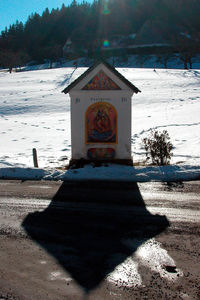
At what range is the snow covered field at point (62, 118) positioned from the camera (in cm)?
1562

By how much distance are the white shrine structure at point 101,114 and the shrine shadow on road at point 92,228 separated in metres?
3.04

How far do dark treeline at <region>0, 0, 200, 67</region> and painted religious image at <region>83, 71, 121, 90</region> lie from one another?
78050 millimetres

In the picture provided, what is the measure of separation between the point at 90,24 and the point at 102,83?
360ft

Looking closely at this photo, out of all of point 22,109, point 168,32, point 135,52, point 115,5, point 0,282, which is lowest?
point 0,282

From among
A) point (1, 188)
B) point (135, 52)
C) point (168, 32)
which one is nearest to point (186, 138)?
point (1, 188)

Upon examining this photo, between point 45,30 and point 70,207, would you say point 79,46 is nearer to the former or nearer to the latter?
point 45,30

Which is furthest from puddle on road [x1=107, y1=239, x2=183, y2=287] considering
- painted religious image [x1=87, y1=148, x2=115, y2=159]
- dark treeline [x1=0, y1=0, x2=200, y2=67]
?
dark treeline [x1=0, y1=0, x2=200, y2=67]

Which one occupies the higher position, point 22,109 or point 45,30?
point 45,30

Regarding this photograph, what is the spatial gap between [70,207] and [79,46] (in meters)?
101

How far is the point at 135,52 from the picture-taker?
91875mm

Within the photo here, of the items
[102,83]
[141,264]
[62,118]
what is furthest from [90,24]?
[141,264]

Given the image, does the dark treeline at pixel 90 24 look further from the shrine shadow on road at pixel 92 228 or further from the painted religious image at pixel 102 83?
the shrine shadow on road at pixel 92 228

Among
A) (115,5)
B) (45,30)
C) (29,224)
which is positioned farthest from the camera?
(45,30)

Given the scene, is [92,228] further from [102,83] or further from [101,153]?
[102,83]
